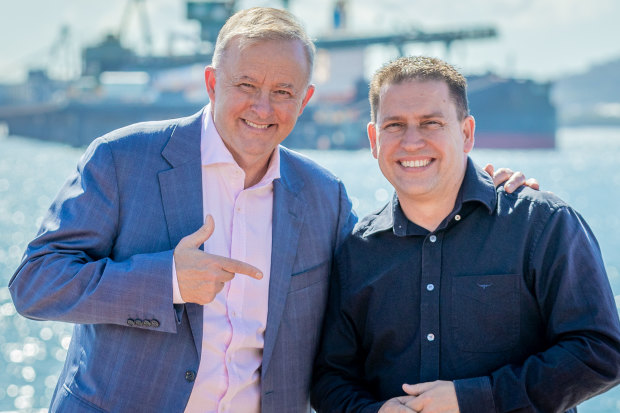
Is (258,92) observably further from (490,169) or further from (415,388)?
(415,388)

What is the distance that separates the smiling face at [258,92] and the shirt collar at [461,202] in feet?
1.43

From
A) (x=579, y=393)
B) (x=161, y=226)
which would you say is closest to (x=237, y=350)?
(x=161, y=226)

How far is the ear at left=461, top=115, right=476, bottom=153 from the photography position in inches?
98.0

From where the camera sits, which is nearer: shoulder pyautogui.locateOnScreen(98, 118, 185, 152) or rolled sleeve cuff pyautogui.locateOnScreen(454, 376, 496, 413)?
rolled sleeve cuff pyautogui.locateOnScreen(454, 376, 496, 413)

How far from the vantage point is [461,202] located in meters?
2.42

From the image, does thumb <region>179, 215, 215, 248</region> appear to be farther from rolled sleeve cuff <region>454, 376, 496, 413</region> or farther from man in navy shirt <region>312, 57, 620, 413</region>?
rolled sleeve cuff <region>454, 376, 496, 413</region>

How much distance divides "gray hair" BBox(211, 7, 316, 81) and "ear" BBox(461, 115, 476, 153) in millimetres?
541

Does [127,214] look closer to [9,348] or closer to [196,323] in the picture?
[196,323]

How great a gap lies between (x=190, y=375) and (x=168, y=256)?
1.26 ft

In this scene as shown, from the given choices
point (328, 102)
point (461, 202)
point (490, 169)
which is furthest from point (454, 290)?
point (328, 102)

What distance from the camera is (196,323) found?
2.42 m

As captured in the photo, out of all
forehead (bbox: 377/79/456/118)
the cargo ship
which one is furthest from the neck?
the cargo ship

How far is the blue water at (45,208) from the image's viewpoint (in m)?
11.5

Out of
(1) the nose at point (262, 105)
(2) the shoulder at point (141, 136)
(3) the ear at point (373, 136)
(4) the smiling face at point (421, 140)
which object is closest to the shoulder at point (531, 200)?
(4) the smiling face at point (421, 140)
